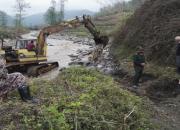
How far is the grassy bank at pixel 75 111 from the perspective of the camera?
8867 millimetres

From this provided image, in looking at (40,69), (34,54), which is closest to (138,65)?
(40,69)

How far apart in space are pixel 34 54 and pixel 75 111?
16355mm

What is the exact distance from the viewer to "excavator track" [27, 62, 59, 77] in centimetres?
2394

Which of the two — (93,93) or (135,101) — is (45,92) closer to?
(93,93)

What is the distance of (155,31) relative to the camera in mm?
23391

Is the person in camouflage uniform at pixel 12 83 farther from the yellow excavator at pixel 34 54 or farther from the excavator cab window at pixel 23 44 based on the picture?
the excavator cab window at pixel 23 44

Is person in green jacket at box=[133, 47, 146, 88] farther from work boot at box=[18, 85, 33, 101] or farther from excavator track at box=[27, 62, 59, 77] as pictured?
work boot at box=[18, 85, 33, 101]

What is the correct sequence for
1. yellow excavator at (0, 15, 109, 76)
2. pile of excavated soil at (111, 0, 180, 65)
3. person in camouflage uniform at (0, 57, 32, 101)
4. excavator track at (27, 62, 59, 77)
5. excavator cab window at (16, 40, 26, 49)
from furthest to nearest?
excavator cab window at (16, 40, 26, 49)
yellow excavator at (0, 15, 109, 76)
excavator track at (27, 62, 59, 77)
pile of excavated soil at (111, 0, 180, 65)
person in camouflage uniform at (0, 57, 32, 101)

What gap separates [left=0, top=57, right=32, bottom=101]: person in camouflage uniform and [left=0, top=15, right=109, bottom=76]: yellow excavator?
Result: 1216 cm

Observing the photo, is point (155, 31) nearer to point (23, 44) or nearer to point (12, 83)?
point (23, 44)

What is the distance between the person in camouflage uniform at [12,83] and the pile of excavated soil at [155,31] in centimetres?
982

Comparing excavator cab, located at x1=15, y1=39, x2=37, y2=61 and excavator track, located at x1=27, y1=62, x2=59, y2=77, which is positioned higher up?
excavator cab, located at x1=15, y1=39, x2=37, y2=61

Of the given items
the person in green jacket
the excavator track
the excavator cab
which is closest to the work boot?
the person in green jacket

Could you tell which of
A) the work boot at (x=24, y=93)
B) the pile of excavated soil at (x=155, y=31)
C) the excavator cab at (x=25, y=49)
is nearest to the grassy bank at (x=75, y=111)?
the work boot at (x=24, y=93)
